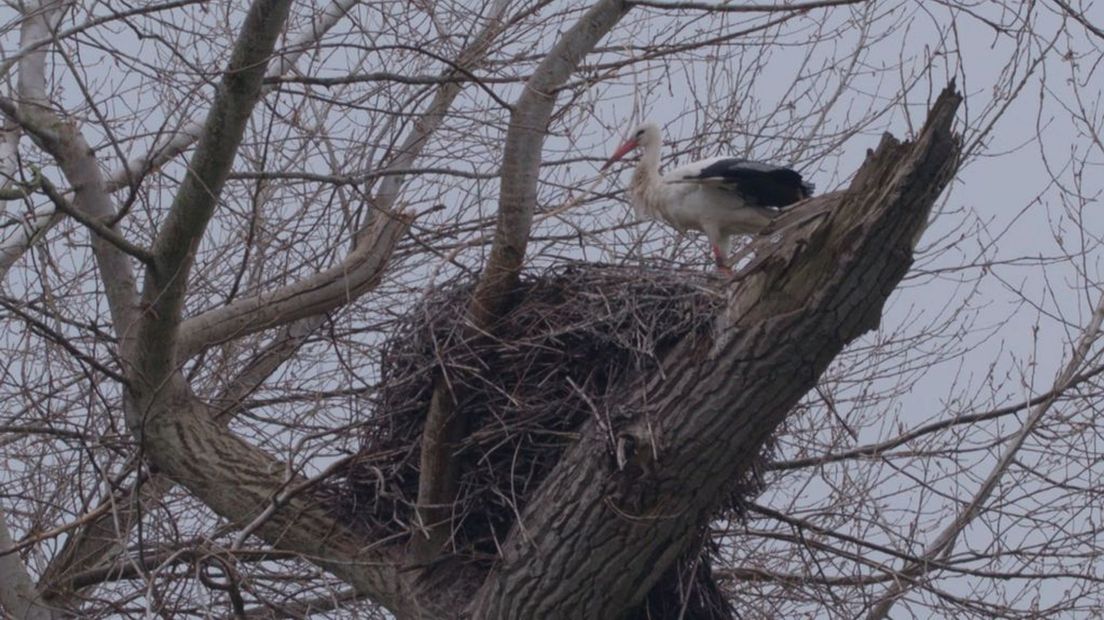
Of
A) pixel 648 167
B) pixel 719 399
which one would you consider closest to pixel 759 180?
pixel 648 167

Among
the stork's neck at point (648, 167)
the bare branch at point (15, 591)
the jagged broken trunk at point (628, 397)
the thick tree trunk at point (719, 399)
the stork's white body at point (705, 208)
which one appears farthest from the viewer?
the stork's neck at point (648, 167)

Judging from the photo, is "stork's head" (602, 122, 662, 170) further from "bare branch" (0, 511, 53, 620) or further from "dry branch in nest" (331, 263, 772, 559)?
"bare branch" (0, 511, 53, 620)

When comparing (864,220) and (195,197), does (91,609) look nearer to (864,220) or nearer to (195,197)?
(195,197)

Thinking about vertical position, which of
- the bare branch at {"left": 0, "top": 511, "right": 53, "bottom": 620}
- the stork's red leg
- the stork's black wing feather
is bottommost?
the bare branch at {"left": 0, "top": 511, "right": 53, "bottom": 620}

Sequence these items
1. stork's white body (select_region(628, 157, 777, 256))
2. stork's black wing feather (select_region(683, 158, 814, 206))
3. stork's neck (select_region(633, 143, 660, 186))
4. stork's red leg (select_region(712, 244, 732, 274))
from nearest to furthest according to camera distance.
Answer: stork's black wing feather (select_region(683, 158, 814, 206)) < stork's red leg (select_region(712, 244, 732, 274)) < stork's white body (select_region(628, 157, 777, 256)) < stork's neck (select_region(633, 143, 660, 186))

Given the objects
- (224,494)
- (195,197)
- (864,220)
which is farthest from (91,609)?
(864,220)

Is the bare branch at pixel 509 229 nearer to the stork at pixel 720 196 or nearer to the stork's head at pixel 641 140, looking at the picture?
the stork at pixel 720 196

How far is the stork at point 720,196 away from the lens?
20.4 feet

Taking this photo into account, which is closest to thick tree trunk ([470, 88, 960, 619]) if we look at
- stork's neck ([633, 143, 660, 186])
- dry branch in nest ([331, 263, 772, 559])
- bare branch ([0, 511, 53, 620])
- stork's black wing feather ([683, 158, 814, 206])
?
dry branch in nest ([331, 263, 772, 559])

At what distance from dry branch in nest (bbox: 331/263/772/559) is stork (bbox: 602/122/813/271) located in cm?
121

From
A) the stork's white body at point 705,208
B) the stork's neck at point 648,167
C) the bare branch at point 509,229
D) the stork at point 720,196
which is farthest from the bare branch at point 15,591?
the stork's neck at point 648,167

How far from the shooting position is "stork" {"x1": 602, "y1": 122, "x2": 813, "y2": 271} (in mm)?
6230

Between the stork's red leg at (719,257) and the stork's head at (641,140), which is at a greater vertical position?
the stork's head at (641,140)

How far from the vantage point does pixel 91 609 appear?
19.7ft
